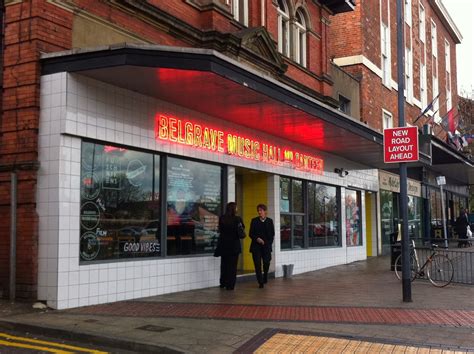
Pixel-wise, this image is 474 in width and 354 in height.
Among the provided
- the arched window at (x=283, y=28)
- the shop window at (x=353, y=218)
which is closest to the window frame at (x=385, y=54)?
the shop window at (x=353, y=218)

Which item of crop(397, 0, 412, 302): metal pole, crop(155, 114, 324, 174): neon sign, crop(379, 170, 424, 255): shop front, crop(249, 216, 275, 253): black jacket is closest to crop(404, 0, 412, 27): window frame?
crop(379, 170, 424, 255): shop front

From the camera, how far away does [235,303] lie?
30.0 feet

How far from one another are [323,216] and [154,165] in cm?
826

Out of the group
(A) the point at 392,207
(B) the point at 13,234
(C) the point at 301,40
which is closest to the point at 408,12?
(A) the point at 392,207

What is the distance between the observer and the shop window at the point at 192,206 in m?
10.6

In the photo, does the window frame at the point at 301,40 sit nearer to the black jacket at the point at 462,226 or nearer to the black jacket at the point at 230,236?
the black jacket at the point at 230,236

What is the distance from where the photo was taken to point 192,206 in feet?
36.9

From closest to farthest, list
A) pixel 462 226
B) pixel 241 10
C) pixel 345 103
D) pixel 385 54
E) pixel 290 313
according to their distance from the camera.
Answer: pixel 290 313 → pixel 241 10 → pixel 345 103 → pixel 385 54 → pixel 462 226

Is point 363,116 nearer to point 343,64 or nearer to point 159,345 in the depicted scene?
point 343,64

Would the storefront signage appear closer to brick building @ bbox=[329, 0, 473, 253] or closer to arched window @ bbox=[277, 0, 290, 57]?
brick building @ bbox=[329, 0, 473, 253]

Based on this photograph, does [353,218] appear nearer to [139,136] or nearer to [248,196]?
[248,196]

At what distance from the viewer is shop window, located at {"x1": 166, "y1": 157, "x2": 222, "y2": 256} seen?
34.9 ft

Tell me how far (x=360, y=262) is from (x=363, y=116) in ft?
19.4

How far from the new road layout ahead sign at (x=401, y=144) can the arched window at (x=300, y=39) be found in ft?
24.2
